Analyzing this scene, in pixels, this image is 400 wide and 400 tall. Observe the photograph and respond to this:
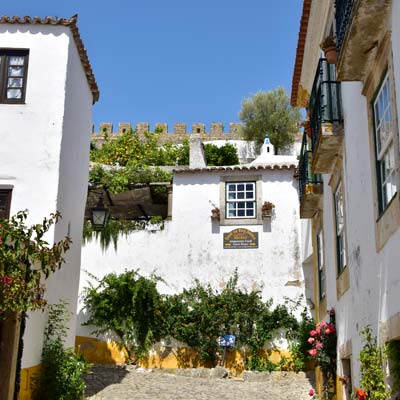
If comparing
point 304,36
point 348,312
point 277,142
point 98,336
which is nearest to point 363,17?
point 348,312

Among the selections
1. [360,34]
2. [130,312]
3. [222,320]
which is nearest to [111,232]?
[130,312]

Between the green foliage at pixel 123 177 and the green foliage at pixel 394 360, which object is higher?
the green foliage at pixel 123 177

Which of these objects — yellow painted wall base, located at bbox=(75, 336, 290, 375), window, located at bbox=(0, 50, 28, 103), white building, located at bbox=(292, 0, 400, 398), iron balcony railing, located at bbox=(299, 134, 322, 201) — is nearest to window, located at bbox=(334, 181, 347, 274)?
white building, located at bbox=(292, 0, 400, 398)

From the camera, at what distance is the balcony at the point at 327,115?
895 centimetres

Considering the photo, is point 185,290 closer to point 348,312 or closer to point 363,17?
point 348,312

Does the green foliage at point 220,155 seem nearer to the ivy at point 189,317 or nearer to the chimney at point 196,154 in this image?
the chimney at point 196,154

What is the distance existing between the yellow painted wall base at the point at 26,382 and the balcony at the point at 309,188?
20.2 feet

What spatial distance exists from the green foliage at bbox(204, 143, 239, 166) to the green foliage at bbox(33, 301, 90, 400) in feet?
76.3

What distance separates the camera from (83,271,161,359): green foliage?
1811 centimetres

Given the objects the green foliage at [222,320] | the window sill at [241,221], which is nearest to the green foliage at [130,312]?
the green foliage at [222,320]

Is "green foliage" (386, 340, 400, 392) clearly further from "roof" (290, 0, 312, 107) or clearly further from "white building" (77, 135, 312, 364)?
"white building" (77, 135, 312, 364)

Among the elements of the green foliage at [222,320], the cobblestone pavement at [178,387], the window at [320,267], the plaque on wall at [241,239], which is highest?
the plaque on wall at [241,239]

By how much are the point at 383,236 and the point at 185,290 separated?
13070 mm

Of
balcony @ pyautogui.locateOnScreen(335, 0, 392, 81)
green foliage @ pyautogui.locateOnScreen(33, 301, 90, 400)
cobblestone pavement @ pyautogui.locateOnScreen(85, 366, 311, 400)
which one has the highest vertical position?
balcony @ pyautogui.locateOnScreen(335, 0, 392, 81)
